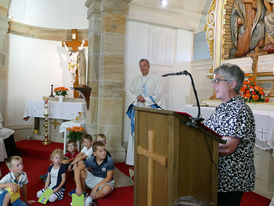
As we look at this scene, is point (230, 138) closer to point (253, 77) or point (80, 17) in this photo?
point (253, 77)

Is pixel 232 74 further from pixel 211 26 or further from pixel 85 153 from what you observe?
pixel 211 26

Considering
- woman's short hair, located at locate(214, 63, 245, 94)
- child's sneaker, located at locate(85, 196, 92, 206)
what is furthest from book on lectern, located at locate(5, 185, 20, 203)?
woman's short hair, located at locate(214, 63, 245, 94)

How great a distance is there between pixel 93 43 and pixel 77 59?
131 inches

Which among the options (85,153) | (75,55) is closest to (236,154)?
(85,153)

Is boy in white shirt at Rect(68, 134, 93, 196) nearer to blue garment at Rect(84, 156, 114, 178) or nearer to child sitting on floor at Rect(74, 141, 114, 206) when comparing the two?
child sitting on floor at Rect(74, 141, 114, 206)

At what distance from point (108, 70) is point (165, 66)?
1.72m

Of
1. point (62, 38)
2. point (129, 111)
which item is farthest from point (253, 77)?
point (62, 38)

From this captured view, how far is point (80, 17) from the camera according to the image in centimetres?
911

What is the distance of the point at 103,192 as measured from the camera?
11.1 ft

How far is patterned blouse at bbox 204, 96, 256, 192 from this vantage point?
1646 mm

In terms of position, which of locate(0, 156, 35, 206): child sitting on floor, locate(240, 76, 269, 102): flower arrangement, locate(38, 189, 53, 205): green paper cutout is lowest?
locate(38, 189, 53, 205): green paper cutout

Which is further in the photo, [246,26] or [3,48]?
[3,48]

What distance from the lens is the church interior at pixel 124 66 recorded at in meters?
4.16

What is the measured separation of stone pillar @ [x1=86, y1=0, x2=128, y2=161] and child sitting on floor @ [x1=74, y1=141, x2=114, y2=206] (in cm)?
153
